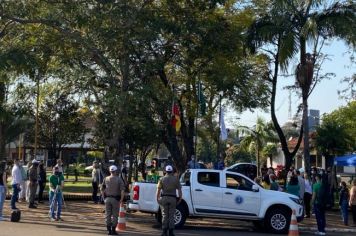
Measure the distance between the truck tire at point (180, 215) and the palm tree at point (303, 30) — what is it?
9561 mm

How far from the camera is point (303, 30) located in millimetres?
24312

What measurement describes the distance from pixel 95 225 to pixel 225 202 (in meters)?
3.87

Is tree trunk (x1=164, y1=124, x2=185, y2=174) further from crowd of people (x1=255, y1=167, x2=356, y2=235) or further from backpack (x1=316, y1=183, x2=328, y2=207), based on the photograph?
backpack (x1=316, y1=183, x2=328, y2=207)

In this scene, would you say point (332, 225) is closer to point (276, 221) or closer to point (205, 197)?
point (276, 221)

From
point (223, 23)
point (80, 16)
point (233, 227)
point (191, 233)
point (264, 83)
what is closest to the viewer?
point (191, 233)

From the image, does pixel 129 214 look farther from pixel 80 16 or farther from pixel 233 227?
pixel 80 16

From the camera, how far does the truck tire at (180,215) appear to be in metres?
17.4

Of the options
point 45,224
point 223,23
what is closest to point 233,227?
point 45,224

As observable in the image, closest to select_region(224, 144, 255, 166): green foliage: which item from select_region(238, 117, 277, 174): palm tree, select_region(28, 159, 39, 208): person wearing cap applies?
select_region(238, 117, 277, 174): palm tree

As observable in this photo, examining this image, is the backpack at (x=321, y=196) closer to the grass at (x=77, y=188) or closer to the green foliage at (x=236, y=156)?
→ the grass at (x=77, y=188)

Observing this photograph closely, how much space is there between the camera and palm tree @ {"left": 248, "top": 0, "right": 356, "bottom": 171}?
24406mm

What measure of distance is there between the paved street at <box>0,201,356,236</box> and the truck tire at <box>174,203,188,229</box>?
206 mm

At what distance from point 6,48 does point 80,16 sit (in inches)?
126

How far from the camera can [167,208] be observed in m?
14.6
